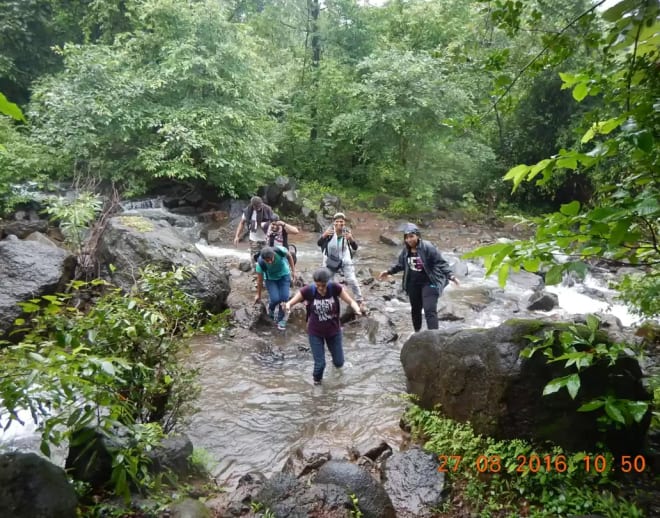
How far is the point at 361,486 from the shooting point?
354 centimetres

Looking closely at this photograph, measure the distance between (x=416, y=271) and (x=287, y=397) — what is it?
2629 millimetres

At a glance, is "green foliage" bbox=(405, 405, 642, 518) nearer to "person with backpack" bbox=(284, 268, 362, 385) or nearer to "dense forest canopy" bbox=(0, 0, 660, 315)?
"person with backpack" bbox=(284, 268, 362, 385)

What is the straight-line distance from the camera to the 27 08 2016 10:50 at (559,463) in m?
3.53

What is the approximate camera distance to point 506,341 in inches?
166

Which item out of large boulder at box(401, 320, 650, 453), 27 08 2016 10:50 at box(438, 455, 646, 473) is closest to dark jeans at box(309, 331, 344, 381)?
large boulder at box(401, 320, 650, 453)

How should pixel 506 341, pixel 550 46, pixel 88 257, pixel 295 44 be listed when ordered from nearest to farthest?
pixel 550 46 < pixel 506 341 < pixel 88 257 < pixel 295 44

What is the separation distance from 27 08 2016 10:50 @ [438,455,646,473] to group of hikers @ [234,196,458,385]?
255cm

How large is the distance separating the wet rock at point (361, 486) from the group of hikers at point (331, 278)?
238cm

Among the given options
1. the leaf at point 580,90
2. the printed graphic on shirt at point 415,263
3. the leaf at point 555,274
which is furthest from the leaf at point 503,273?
the printed graphic on shirt at point 415,263

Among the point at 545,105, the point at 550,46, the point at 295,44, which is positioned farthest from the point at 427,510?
the point at 295,44

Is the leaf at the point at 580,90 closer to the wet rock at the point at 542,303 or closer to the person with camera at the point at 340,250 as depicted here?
the person with camera at the point at 340,250

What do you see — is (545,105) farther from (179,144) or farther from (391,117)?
(179,144)

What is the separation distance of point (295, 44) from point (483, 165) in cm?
1226

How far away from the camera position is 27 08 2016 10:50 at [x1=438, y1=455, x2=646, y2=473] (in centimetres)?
353
